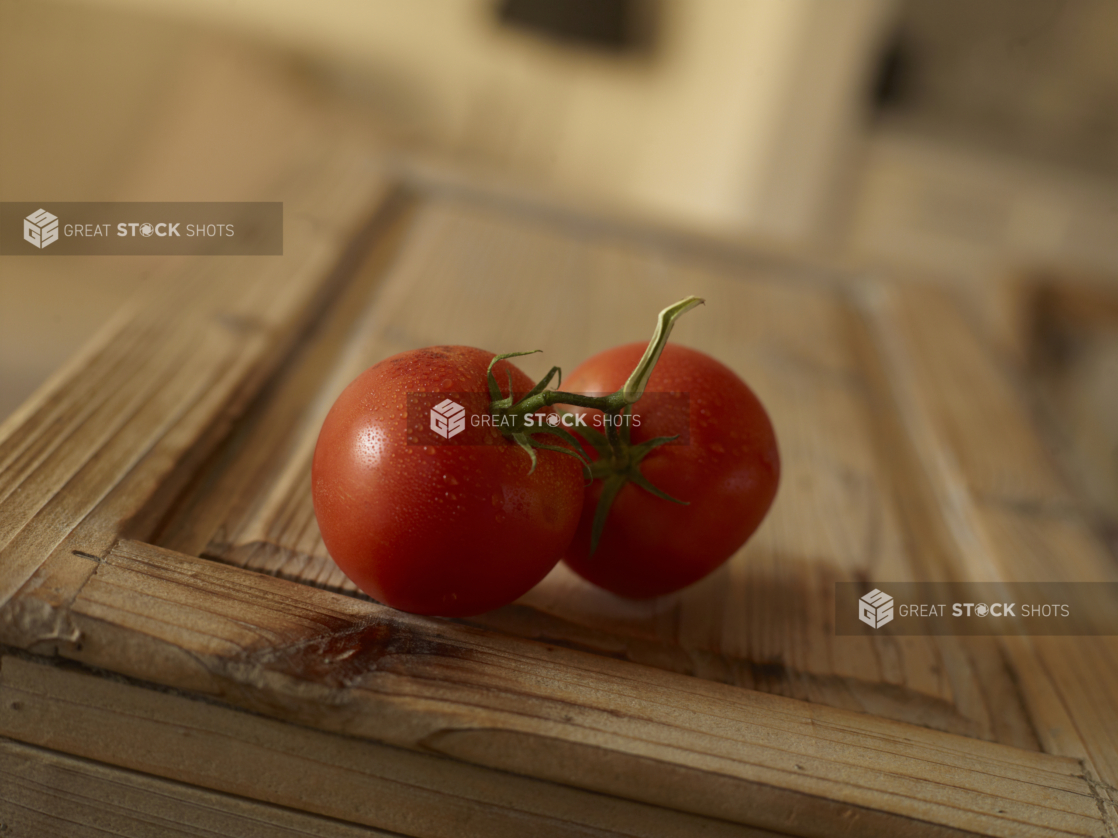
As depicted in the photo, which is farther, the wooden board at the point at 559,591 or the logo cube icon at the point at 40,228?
the logo cube icon at the point at 40,228

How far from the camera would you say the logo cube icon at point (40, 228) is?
36.1 inches

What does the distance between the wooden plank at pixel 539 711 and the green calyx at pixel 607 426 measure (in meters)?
0.08

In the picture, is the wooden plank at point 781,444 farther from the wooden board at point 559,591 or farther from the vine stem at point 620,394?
the vine stem at point 620,394

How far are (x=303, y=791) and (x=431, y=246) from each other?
→ 1.95 feet

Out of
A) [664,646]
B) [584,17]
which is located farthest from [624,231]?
[584,17]

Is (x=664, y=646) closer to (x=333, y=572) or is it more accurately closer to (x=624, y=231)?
(x=333, y=572)

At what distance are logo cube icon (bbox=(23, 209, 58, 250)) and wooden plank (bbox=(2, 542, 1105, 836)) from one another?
71 cm

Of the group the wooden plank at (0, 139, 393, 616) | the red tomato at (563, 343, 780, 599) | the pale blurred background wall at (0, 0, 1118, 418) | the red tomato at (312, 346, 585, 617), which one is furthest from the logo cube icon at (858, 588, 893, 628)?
the pale blurred background wall at (0, 0, 1118, 418)

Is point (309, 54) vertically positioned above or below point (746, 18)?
below

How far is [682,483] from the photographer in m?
0.40

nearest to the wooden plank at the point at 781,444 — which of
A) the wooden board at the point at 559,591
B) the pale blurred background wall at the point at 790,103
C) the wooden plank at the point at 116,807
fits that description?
the wooden board at the point at 559,591

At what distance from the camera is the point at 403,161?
101 cm

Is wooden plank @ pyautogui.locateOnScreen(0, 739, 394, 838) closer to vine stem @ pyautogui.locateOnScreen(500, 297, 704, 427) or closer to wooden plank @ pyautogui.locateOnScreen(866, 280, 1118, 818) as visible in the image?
vine stem @ pyautogui.locateOnScreen(500, 297, 704, 427)

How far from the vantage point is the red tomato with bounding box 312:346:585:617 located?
0.34 meters
